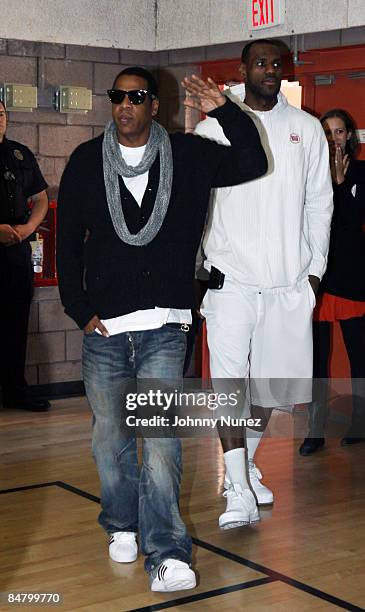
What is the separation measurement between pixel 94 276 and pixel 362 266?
2.37 metres

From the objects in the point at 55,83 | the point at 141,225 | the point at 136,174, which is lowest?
the point at 141,225

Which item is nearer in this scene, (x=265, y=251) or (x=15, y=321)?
(x=265, y=251)

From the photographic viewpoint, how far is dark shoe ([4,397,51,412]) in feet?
20.9

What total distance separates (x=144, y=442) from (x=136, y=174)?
2.79ft

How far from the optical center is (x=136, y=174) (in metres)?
3.41

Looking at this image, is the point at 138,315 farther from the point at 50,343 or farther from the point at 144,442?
the point at 50,343

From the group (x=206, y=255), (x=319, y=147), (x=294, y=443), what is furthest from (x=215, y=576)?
(x=294, y=443)

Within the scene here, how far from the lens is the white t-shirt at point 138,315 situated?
338cm

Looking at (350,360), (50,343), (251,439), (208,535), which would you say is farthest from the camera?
(50,343)

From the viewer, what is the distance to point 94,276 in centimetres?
345

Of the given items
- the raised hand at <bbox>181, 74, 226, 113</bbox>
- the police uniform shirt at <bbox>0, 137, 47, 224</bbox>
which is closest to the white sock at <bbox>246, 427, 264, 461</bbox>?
the raised hand at <bbox>181, 74, 226, 113</bbox>

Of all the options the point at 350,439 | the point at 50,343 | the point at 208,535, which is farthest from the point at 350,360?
the point at 50,343

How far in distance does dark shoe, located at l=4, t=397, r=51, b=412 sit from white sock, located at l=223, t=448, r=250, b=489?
2.50 metres

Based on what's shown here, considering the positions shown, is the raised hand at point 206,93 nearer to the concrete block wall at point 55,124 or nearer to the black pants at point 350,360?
the black pants at point 350,360
